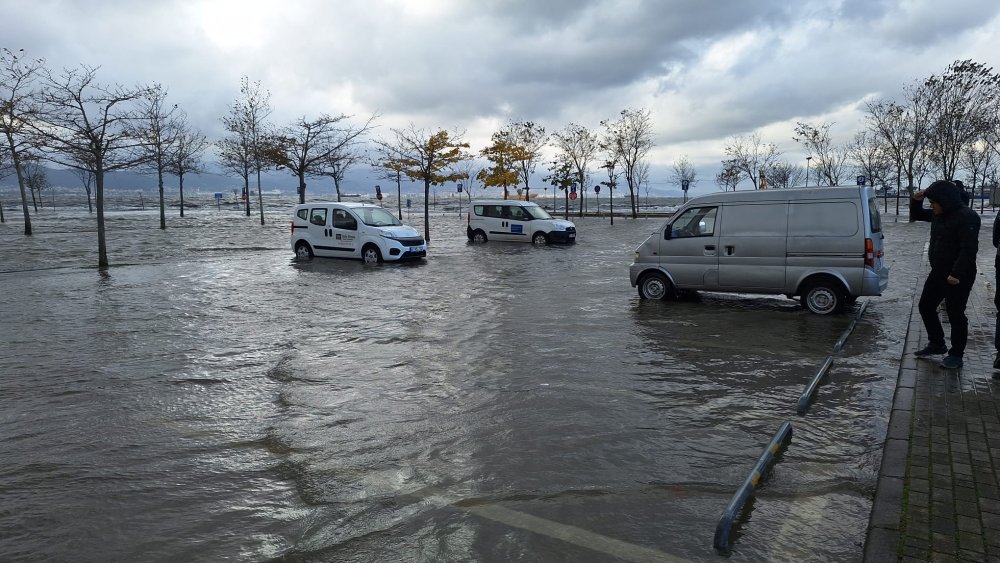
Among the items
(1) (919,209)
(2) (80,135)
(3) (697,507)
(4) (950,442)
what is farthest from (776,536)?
(2) (80,135)

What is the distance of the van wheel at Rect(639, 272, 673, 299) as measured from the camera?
1104 cm

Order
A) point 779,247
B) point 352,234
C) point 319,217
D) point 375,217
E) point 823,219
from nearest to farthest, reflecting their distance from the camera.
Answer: point 823,219 < point 779,247 < point 352,234 < point 375,217 < point 319,217

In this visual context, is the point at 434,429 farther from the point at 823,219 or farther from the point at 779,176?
the point at 779,176

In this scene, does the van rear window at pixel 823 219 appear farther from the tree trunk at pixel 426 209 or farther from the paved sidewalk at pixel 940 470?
the tree trunk at pixel 426 209

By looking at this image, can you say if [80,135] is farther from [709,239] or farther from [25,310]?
[709,239]

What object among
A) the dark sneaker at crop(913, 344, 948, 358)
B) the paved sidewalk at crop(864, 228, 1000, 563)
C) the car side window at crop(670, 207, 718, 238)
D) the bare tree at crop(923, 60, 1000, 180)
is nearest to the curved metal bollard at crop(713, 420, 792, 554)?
the paved sidewalk at crop(864, 228, 1000, 563)

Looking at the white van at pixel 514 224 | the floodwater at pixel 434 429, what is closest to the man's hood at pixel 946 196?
the floodwater at pixel 434 429

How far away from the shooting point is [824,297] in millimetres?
9570

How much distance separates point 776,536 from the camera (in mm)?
3430

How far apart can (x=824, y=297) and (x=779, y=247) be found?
1.01 meters

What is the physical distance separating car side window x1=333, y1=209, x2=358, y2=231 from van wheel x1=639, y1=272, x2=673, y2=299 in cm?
954

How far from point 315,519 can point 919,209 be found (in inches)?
298

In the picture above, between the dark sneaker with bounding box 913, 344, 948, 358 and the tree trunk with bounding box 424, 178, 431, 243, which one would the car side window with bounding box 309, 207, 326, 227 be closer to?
the tree trunk with bounding box 424, 178, 431, 243

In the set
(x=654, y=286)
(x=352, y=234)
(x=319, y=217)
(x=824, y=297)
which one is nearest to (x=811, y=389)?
(x=824, y=297)
